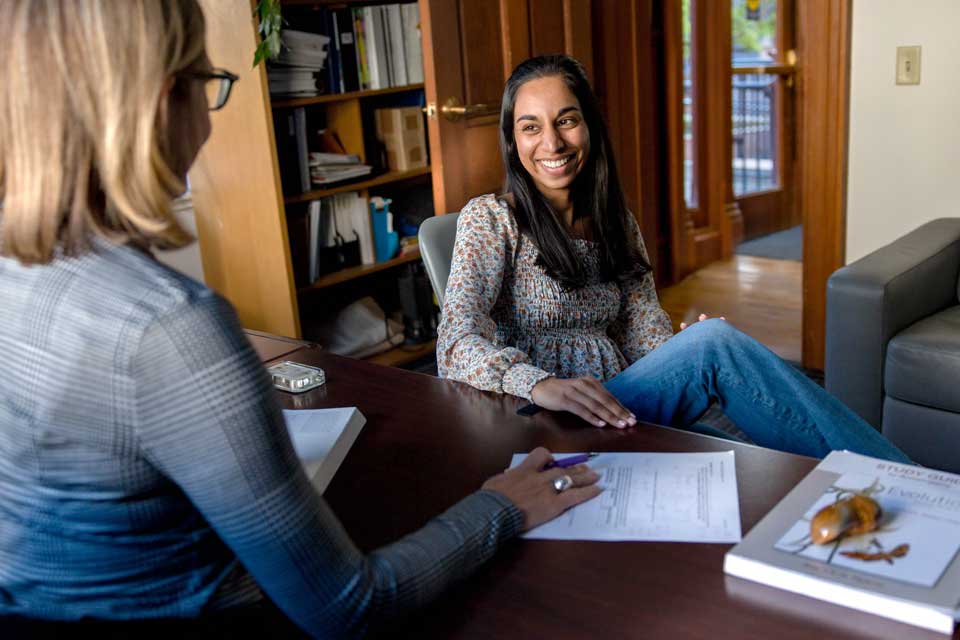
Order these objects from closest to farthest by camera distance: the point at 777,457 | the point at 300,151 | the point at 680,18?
1. the point at 777,457
2. the point at 300,151
3. the point at 680,18

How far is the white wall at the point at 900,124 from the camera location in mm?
2855

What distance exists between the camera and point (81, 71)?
2.33 ft

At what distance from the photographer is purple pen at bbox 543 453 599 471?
114cm

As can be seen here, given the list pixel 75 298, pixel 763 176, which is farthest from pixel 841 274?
pixel 763 176

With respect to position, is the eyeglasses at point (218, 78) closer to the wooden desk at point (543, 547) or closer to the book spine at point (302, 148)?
the wooden desk at point (543, 547)

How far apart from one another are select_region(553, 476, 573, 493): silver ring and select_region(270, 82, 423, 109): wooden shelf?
7.81ft

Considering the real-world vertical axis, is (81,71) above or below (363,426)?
above

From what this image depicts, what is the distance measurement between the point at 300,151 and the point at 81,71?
106 inches

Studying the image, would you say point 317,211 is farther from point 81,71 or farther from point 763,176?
point 763,176

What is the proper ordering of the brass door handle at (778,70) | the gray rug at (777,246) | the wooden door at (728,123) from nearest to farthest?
1. the wooden door at (728,123)
2. the gray rug at (777,246)
3. the brass door handle at (778,70)

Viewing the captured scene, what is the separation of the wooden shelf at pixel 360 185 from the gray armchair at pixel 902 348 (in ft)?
5.67

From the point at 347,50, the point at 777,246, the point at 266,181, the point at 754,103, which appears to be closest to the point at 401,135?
the point at 347,50

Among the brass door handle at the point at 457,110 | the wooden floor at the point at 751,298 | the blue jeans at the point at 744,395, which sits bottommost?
the wooden floor at the point at 751,298

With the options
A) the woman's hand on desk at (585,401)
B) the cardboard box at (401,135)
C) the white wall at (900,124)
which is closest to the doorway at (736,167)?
the white wall at (900,124)
